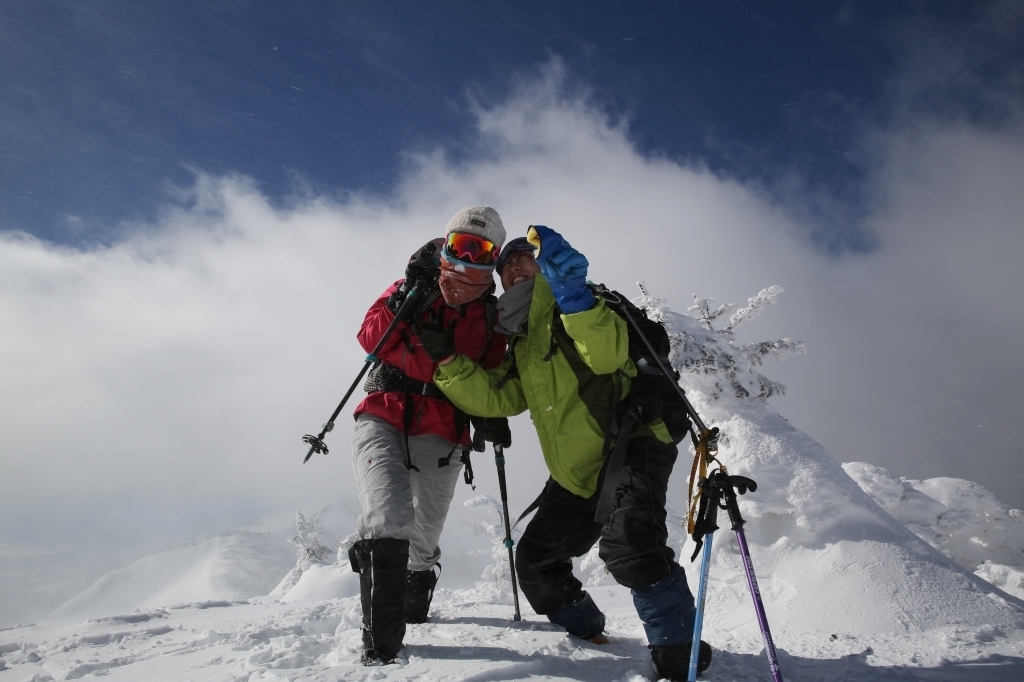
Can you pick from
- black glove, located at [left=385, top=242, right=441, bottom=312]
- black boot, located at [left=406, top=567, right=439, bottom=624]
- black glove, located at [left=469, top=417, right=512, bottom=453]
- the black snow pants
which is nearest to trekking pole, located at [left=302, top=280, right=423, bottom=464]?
black glove, located at [left=385, top=242, right=441, bottom=312]

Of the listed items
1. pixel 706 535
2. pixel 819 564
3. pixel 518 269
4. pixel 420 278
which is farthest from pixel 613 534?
pixel 819 564

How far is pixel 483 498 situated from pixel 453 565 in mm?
44080

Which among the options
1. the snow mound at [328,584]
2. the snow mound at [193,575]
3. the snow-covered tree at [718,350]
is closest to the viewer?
the snow-covered tree at [718,350]

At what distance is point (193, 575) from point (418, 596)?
12940 centimetres

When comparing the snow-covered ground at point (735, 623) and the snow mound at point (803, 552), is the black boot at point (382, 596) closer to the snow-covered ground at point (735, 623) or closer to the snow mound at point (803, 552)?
the snow-covered ground at point (735, 623)

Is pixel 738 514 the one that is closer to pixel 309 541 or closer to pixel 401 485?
pixel 401 485

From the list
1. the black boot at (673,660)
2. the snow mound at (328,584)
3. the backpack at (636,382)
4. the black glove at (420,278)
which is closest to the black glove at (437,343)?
the black glove at (420,278)

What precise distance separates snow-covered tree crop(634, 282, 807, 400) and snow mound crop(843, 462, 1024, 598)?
506 centimetres

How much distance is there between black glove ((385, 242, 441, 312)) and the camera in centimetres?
407

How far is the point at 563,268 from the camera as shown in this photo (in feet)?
10.5

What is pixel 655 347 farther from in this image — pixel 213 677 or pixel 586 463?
pixel 213 677

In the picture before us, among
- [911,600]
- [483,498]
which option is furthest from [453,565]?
[911,600]

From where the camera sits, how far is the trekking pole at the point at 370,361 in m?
3.99

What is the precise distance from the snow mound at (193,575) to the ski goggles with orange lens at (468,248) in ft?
284
